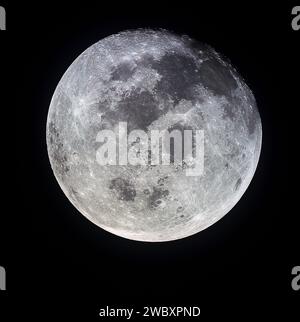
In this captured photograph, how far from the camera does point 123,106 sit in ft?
11.5

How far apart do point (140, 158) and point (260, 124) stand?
1166 mm

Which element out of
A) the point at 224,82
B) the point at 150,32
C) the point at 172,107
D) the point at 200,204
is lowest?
the point at 200,204

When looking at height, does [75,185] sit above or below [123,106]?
below

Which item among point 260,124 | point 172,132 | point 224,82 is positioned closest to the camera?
point 172,132

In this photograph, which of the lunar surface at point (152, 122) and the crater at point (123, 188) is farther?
the crater at point (123, 188)

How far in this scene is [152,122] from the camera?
3465 millimetres

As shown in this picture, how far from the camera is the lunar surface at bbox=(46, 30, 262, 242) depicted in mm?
3525

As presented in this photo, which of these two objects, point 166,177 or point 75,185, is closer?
point 166,177

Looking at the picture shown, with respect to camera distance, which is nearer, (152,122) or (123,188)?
(152,122)

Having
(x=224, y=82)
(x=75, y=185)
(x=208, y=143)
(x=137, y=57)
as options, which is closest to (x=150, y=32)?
(x=137, y=57)

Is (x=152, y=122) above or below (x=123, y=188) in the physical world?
above

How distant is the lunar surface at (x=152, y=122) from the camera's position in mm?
3525

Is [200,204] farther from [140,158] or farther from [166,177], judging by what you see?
[140,158]

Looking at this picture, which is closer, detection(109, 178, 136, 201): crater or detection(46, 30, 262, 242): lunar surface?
detection(46, 30, 262, 242): lunar surface
